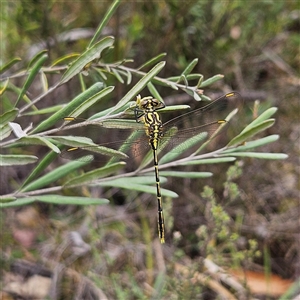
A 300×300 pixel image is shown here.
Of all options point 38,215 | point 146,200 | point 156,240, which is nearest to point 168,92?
point 146,200

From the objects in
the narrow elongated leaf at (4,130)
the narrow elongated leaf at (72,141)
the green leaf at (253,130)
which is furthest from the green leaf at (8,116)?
the green leaf at (253,130)

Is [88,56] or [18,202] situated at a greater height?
[88,56]

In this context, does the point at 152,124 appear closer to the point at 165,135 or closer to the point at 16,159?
the point at 165,135

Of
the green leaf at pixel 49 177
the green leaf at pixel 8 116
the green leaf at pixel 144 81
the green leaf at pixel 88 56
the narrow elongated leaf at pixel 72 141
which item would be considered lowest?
the green leaf at pixel 49 177

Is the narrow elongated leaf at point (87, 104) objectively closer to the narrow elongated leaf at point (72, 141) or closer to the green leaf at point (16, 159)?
the narrow elongated leaf at point (72, 141)

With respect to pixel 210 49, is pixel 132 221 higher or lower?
lower

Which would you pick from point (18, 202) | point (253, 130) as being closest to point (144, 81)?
point (253, 130)

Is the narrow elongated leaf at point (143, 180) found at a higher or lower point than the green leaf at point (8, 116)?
lower

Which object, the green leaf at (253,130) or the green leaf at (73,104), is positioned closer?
the green leaf at (73,104)

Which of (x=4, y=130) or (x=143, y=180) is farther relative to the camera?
(x=143, y=180)

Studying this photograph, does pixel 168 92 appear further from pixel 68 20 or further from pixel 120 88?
pixel 68 20

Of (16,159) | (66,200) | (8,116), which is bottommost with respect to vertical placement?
(66,200)
